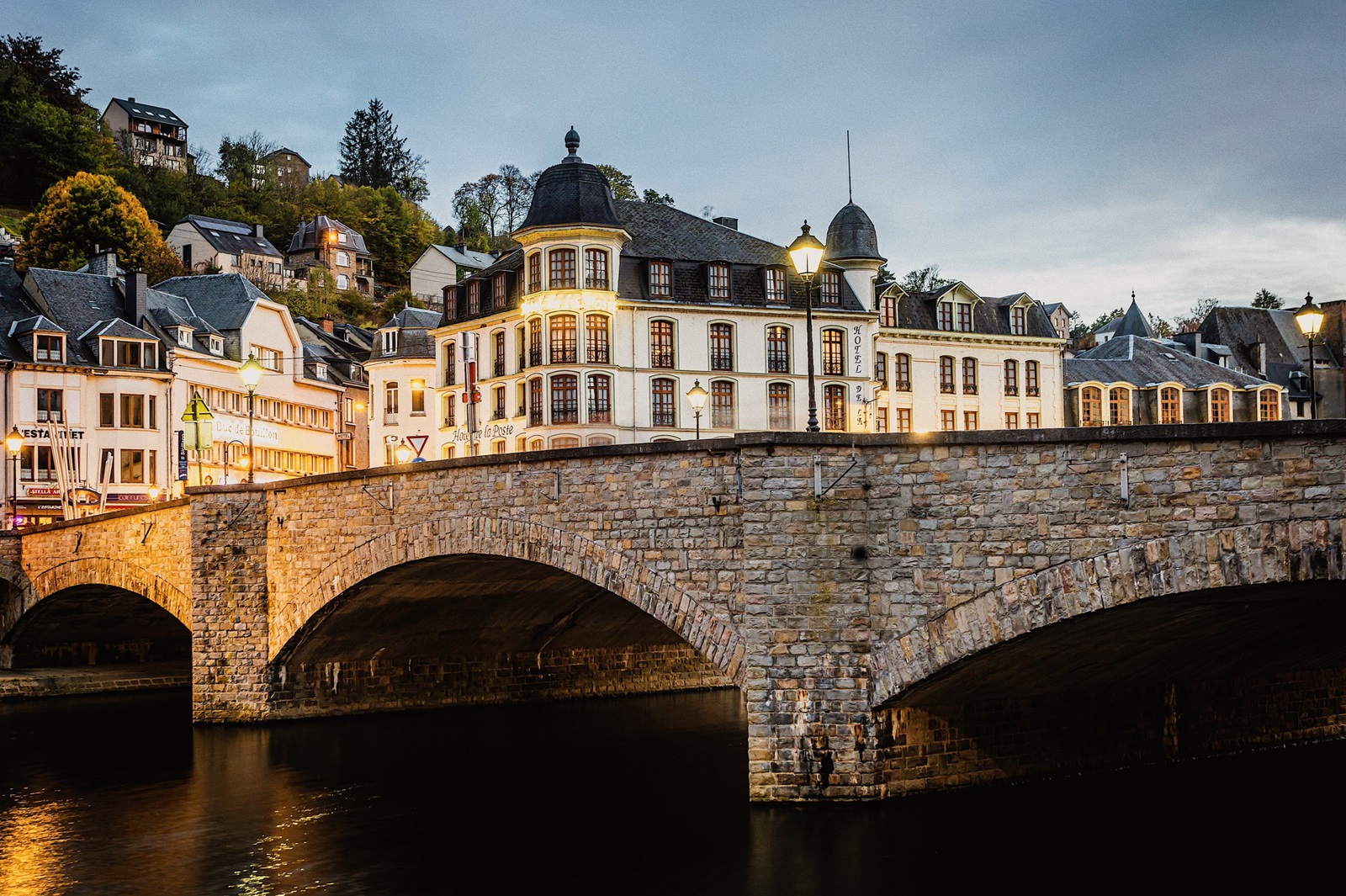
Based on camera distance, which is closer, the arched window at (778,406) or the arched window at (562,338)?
the arched window at (562,338)

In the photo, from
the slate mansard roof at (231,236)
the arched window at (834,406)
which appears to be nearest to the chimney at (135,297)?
the arched window at (834,406)

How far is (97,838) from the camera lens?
2052cm

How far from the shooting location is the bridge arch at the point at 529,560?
20328 millimetres

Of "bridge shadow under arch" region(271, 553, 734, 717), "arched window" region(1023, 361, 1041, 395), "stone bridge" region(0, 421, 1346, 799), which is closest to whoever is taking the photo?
"stone bridge" region(0, 421, 1346, 799)

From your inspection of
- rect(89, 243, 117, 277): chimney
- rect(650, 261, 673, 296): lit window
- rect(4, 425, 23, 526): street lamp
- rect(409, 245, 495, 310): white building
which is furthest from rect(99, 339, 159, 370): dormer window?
rect(409, 245, 495, 310): white building

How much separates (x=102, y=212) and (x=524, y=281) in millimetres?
42693

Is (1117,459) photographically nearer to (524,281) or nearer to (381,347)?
(524,281)

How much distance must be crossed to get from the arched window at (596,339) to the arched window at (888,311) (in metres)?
13.4

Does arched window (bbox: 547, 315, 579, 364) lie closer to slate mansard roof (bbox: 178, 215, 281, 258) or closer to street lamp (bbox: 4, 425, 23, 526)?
street lamp (bbox: 4, 425, 23, 526)

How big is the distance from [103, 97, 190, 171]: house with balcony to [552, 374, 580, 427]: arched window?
76940 mm

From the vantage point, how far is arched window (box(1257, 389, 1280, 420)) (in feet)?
210

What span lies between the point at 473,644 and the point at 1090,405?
37.3 m

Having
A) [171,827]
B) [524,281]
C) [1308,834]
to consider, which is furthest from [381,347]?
[1308,834]

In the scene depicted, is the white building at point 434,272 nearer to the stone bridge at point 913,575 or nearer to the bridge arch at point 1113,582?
the stone bridge at point 913,575
